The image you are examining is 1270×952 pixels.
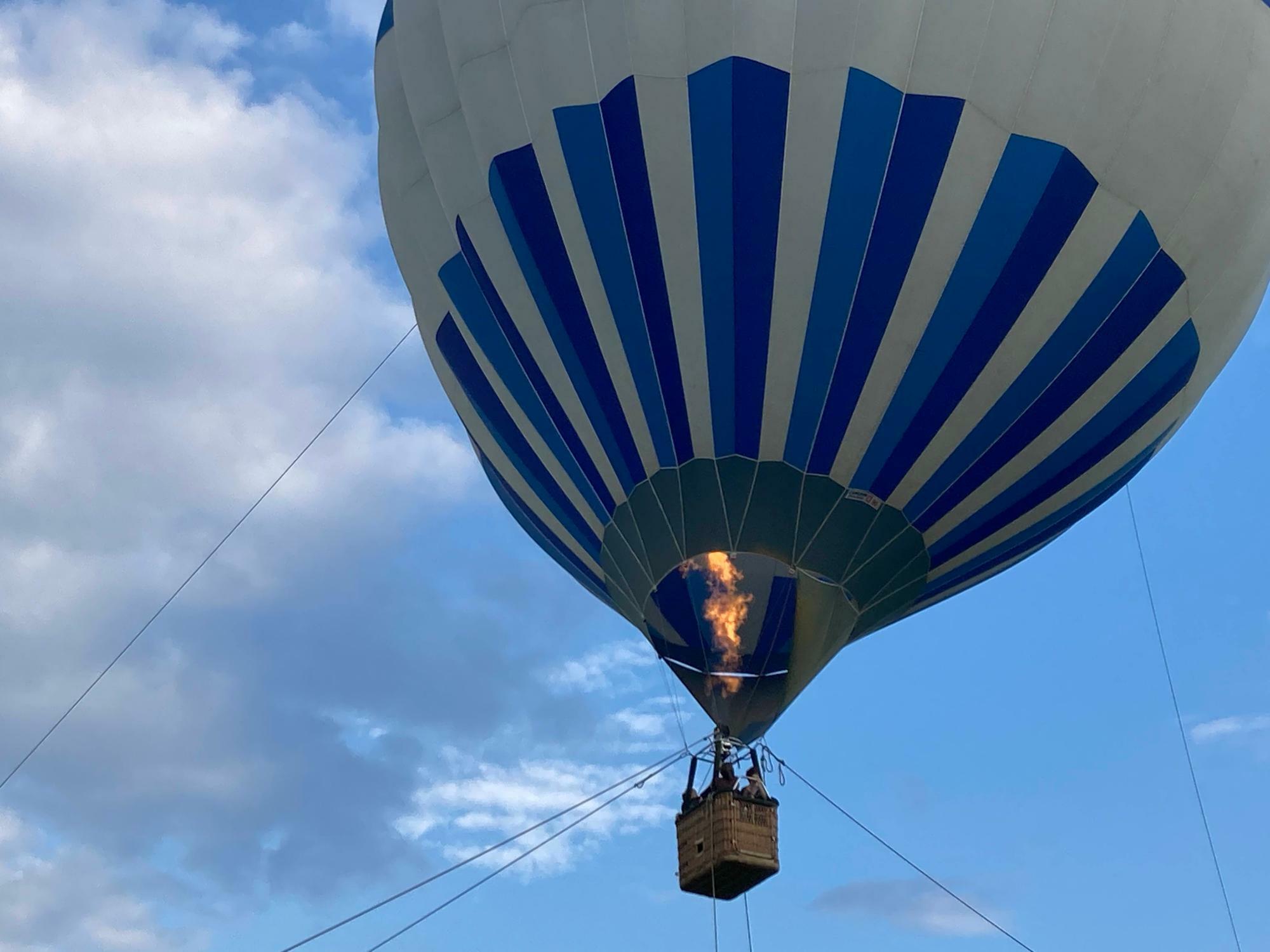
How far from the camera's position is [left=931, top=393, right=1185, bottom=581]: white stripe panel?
12.0 m

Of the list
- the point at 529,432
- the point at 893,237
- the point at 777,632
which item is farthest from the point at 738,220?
the point at 777,632

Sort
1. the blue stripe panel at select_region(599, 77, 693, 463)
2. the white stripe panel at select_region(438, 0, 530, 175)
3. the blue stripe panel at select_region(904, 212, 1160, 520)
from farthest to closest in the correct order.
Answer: the white stripe panel at select_region(438, 0, 530, 175) → the blue stripe panel at select_region(904, 212, 1160, 520) → the blue stripe panel at select_region(599, 77, 693, 463)

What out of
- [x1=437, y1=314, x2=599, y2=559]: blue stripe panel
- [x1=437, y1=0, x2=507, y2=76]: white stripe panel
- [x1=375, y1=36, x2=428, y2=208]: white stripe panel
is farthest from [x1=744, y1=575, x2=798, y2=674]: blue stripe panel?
[x1=437, y1=0, x2=507, y2=76]: white stripe panel

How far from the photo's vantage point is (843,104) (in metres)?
10.1

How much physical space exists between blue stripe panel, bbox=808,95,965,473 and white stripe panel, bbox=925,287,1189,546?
1.30 m

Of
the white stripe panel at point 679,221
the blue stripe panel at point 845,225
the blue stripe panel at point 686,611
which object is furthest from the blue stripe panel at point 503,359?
the blue stripe panel at point 845,225

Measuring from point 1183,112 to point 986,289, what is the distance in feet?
5.83

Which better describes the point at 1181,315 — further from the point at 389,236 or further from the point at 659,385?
the point at 389,236

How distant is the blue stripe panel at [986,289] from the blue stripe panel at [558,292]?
178cm

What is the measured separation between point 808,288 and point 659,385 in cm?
128

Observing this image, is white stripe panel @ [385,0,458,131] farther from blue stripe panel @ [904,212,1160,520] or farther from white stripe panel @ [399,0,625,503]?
blue stripe panel @ [904,212,1160,520]

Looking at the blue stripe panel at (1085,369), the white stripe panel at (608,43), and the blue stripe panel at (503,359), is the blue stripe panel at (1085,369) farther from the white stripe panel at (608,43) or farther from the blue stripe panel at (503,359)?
the white stripe panel at (608,43)

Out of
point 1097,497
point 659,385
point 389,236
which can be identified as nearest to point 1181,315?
point 1097,497

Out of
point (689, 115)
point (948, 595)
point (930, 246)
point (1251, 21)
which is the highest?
point (1251, 21)
